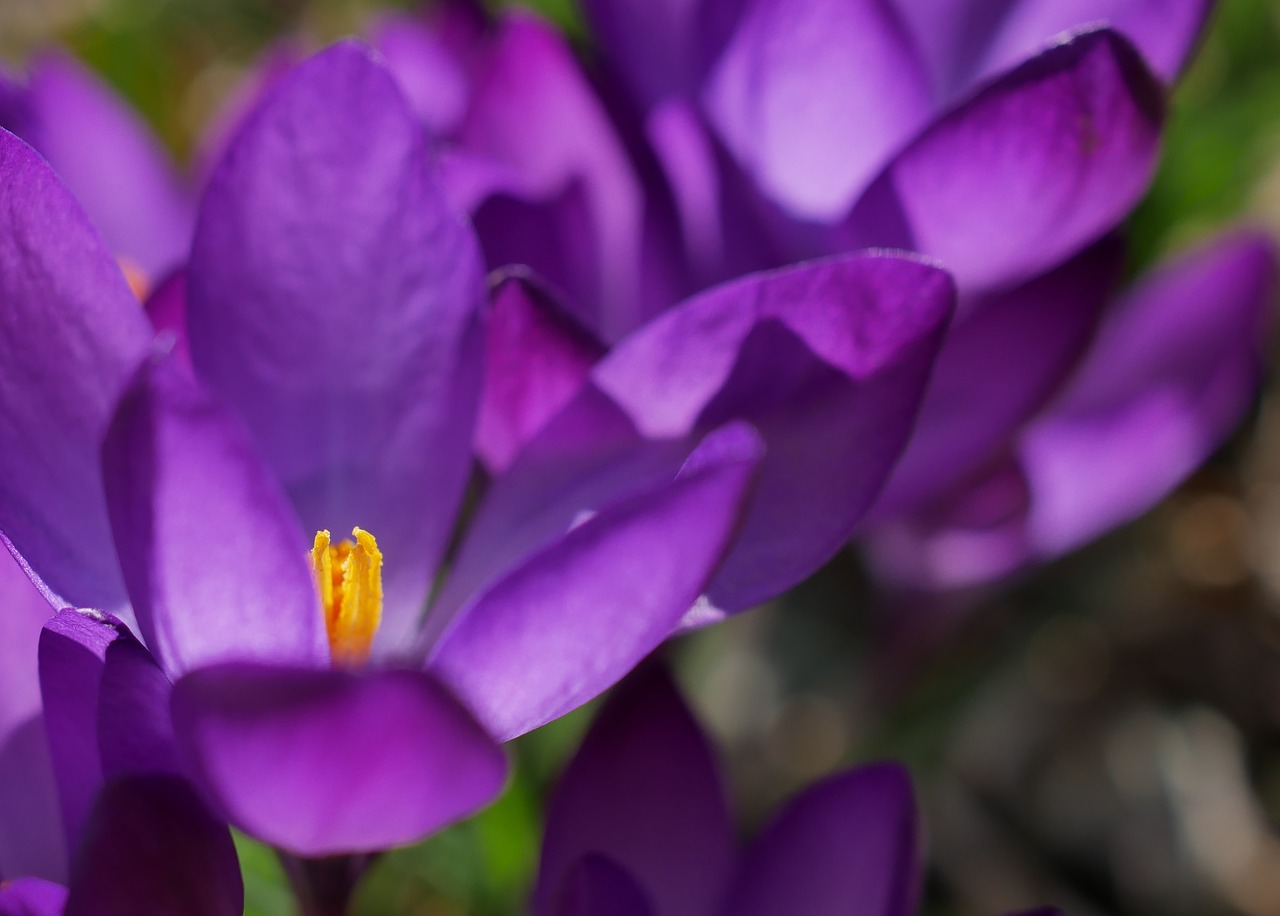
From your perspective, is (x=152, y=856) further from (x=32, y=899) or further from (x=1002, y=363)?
(x=1002, y=363)

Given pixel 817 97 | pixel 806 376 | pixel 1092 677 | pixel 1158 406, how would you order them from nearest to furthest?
pixel 806 376, pixel 817 97, pixel 1158 406, pixel 1092 677

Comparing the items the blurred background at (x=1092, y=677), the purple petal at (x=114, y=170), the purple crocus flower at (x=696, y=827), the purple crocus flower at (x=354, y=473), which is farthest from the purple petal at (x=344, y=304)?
the blurred background at (x=1092, y=677)

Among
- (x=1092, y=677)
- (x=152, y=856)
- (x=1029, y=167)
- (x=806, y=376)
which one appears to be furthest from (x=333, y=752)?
(x=1092, y=677)

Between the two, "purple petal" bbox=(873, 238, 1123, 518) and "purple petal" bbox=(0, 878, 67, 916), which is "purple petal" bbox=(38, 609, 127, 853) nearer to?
"purple petal" bbox=(0, 878, 67, 916)

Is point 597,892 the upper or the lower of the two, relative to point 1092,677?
upper

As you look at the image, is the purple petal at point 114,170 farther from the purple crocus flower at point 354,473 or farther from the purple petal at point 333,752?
the purple petal at point 333,752

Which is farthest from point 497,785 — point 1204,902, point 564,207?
point 1204,902

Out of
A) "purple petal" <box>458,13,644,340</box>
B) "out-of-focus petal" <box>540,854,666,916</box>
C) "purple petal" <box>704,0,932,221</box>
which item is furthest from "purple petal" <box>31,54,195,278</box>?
"out-of-focus petal" <box>540,854,666,916</box>
